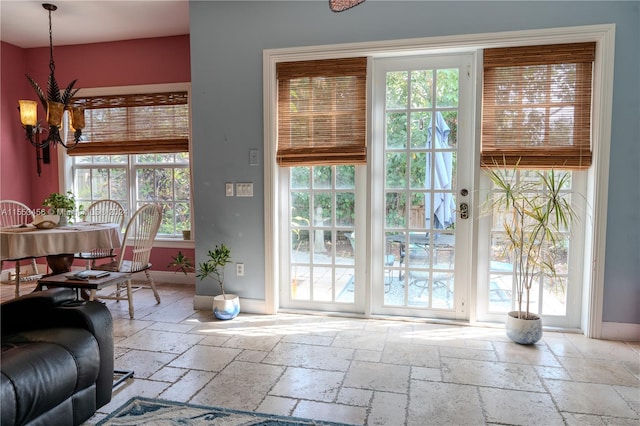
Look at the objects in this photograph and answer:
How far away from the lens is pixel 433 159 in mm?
3297

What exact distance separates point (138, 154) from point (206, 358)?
2.98 m

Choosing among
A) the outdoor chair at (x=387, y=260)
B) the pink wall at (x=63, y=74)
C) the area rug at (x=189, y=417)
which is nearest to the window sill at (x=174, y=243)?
the pink wall at (x=63, y=74)

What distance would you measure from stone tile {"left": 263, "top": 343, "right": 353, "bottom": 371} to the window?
2495 millimetres

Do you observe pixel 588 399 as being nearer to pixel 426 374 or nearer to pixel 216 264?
pixel 426 374

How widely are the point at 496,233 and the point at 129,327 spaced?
3.03 meters

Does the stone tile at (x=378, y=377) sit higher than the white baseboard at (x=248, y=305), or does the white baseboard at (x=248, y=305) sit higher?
the white baseboard at (x=248, y=305)

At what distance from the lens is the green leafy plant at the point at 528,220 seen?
9.59 feet

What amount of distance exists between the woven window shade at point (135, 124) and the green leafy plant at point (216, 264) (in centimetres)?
155

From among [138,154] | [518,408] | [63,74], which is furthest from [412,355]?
[63,74]

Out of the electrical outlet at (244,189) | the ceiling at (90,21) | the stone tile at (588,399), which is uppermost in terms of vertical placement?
the ceiling at (90,21)

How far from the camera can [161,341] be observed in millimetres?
2969

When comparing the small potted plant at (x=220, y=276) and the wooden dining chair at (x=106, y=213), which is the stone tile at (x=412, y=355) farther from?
the wooden dining chair at (x=106, y=213)

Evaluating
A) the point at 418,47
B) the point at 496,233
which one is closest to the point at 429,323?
the point at 496,233

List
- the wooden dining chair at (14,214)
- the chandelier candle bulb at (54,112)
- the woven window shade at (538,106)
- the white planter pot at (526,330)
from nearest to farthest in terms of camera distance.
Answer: the white planter pot at (526,330) < the woven window shade at (538,106) < the chandelier candle bulb at (54,112) < the wooden dining chair at (14,214)
